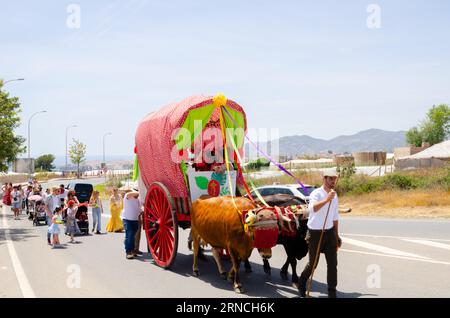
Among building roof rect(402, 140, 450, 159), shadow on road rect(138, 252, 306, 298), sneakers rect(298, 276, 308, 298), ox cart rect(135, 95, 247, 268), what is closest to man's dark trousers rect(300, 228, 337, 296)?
sneakers rect(298, 276, 308, 298)

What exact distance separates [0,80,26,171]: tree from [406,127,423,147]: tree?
9081cm

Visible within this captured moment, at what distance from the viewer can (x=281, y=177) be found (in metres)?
39.5

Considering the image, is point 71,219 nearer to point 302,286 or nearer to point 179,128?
point 179,128

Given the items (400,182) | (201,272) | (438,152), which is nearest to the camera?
(201,272)

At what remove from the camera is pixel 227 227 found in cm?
821

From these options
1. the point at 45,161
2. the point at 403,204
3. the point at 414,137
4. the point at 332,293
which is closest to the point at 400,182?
the point at 403,204

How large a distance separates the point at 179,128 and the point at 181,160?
2.19ft

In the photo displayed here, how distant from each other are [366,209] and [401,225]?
656 centimetres

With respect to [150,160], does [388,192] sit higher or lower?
lower

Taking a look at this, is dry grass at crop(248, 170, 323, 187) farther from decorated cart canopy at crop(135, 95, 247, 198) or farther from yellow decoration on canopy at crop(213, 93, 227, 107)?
yellow decoration on canopy at crop(213, 93, 227, 107)

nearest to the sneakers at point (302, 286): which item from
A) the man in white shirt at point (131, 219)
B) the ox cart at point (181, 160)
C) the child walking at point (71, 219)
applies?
the ox cart at point (181, 160)

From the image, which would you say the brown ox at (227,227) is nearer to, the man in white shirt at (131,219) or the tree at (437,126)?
the man in white shirt at (131,219)

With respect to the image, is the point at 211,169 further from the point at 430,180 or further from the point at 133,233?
the point at 430,180
